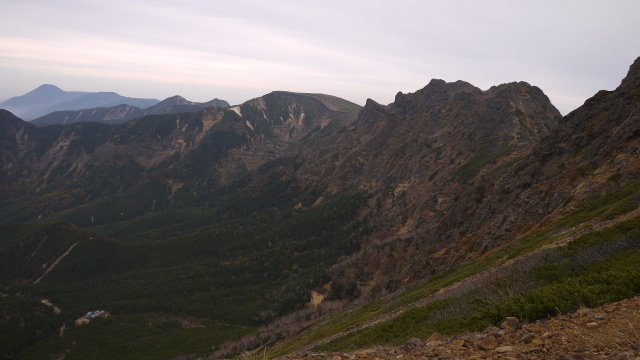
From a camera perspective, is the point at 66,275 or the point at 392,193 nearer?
the point at 392,193

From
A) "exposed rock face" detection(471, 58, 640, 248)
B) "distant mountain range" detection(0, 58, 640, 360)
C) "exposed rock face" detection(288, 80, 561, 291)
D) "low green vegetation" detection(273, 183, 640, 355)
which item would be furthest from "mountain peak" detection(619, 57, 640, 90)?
"low green vegetation" detection(273, 183, 640, 355)

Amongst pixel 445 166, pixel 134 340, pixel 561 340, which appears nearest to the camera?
pixel 561 340

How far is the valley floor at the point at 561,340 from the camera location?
9562 mm

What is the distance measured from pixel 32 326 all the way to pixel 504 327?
184167mm

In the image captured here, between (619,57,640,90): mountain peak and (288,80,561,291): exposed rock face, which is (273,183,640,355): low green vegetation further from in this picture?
(288,80,561,291): exposed rock face

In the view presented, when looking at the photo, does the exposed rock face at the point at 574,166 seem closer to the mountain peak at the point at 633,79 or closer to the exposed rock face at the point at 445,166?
the mountain peak at the point at 633,79

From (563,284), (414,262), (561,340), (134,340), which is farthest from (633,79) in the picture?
(134,340)

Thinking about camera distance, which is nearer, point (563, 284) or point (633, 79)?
point (563, 284)

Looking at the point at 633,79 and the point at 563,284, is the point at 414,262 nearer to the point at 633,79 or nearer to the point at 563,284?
the point at 633,79

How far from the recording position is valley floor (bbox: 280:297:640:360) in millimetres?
9562

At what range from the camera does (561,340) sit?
34.4ft

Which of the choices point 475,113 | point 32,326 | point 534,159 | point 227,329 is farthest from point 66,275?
point 475,113

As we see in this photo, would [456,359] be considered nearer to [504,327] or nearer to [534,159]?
[504,327]

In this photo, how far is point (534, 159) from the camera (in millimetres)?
58406
